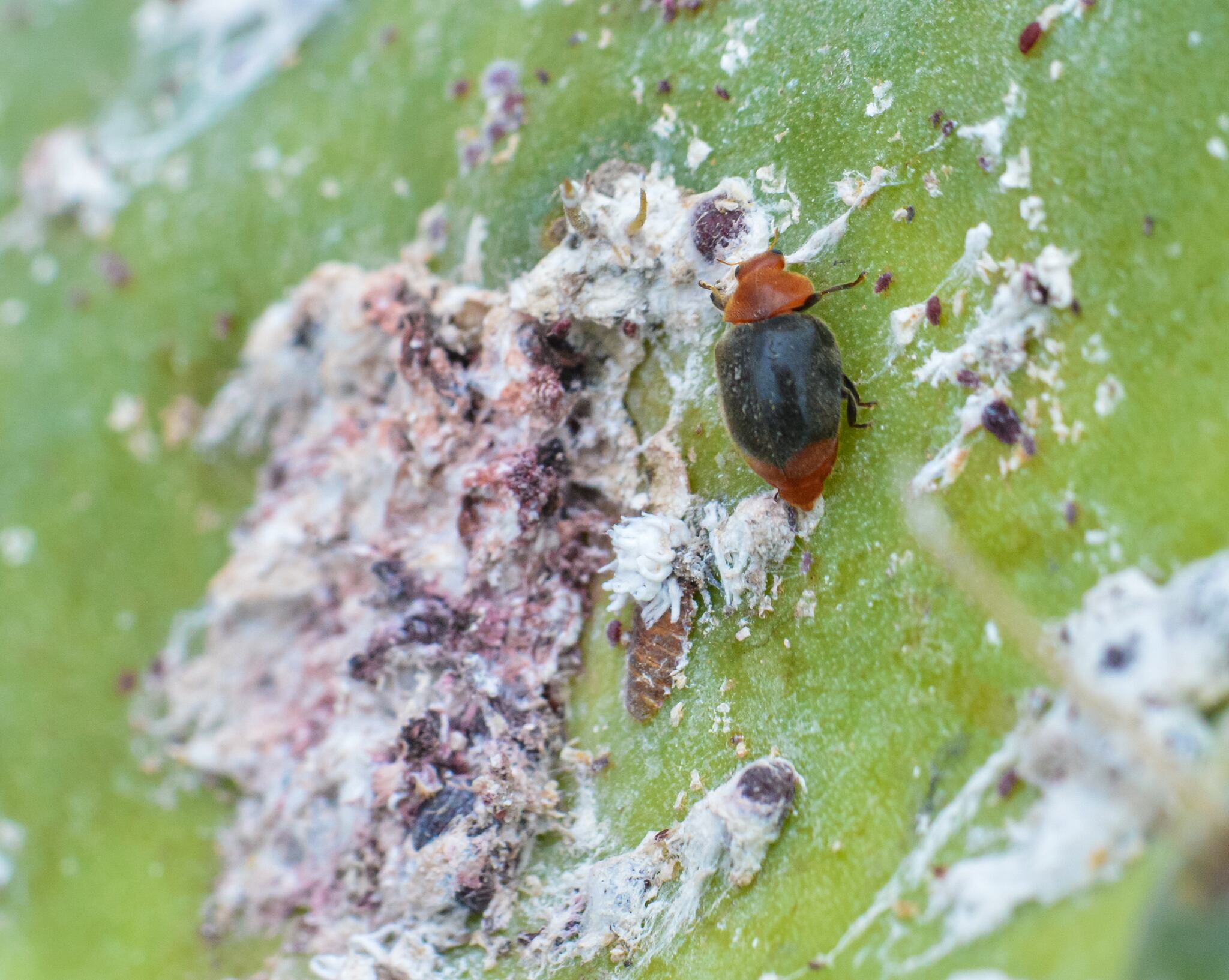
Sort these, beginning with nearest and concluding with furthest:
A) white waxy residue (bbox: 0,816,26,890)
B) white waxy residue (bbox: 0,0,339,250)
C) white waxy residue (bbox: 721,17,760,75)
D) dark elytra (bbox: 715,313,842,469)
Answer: dark elytra (bbox: 715,313,842,469) < white waxy residue (bbox: 721,17,760,75) < white waxy residue (bbox: 0,816,26,890) < white waxy residue (bbox: 0,0,339,250)

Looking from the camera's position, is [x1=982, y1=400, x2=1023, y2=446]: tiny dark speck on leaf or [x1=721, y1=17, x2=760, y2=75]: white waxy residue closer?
[x1=982, y1=400, x2=1023, y2=446]: tiny dark speck on leaf

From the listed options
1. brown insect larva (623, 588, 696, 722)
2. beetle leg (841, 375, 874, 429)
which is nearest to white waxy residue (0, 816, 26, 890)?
brown insect larva (623, 588, 696, 722)

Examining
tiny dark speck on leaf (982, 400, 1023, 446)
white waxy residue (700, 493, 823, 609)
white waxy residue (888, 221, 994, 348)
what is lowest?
tiny dark speck on leaf (982, 400, 1023, 446)

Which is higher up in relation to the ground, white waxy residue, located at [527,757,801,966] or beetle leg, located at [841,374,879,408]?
beetle leg, located at [841,374,879,408]

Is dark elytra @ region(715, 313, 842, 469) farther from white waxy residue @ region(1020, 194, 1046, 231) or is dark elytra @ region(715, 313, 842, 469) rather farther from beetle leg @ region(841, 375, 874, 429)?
white waxy residue @ region(1020, 194, 1046, 231)

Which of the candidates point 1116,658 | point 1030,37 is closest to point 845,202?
point 1030,37

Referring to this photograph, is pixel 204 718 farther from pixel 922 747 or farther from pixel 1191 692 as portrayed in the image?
pixel 1191 692

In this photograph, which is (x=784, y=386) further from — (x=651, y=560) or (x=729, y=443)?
(x=651, y=560)
